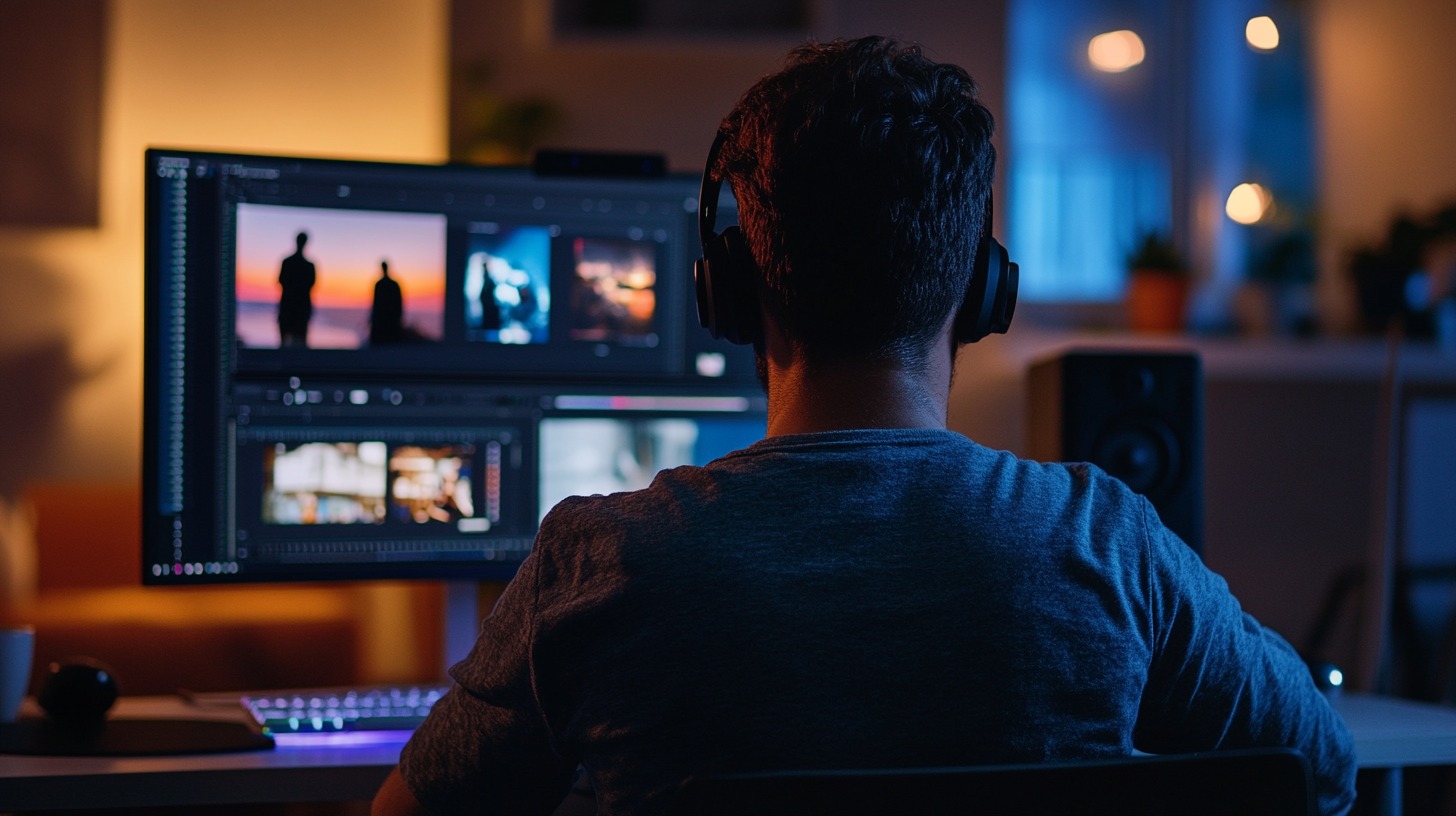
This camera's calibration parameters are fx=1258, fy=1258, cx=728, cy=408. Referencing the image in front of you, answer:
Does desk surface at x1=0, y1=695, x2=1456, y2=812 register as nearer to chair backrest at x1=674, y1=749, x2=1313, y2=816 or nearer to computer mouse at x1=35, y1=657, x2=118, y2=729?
computer mouse at x1=35, y1=657, x2=118, y2=729

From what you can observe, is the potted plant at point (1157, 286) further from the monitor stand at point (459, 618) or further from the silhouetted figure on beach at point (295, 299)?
the silhouetted figure on beach at point (295, 299)

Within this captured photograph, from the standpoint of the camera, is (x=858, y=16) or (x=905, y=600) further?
(x=858, y=16)

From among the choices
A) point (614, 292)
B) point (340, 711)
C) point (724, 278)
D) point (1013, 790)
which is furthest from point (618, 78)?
point (1013, 790)

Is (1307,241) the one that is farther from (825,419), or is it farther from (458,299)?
(825,419)

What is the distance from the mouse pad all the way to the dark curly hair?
69cm

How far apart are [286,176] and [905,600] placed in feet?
3.09

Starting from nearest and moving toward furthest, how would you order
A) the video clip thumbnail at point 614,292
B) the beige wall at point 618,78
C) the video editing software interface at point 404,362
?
the video editing software interface at point 404,362 < the video clip thumbnail at point 614,292 < the beige wall at point 618,78

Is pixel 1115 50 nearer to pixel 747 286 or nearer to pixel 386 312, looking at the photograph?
pixel 386 312

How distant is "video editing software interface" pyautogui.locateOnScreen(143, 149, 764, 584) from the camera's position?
1.33 meters

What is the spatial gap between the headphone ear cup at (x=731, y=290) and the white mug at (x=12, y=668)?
2.57 ft

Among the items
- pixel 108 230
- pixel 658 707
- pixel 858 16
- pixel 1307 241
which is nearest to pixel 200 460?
pixel 658 707

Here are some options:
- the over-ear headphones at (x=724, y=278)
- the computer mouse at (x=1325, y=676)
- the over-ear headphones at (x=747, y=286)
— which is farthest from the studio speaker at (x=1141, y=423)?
the over-ear headphones at (x=724, y=278)

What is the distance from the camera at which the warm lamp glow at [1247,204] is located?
2945 millimetres

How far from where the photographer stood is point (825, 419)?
2.62 feet
